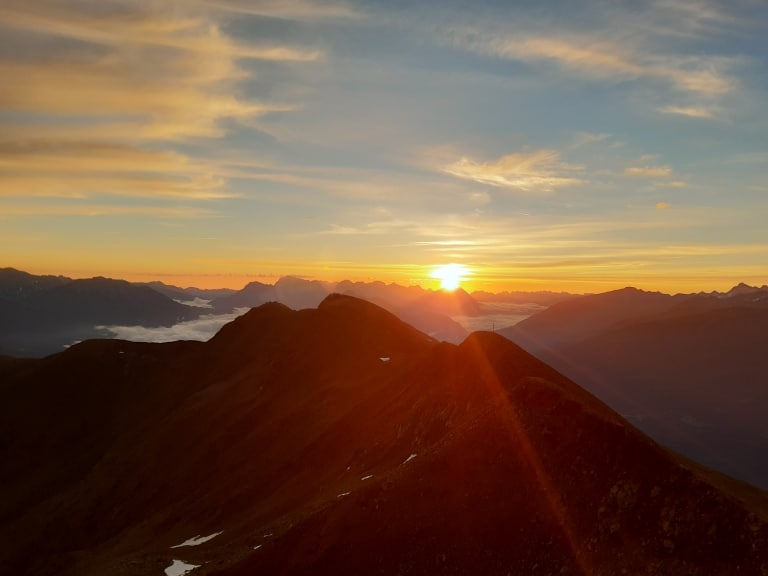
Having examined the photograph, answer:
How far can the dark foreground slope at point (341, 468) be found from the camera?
3297 cm

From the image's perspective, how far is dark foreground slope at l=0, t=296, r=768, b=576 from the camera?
32969 millimetres

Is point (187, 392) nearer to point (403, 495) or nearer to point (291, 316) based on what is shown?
point (291, 316)

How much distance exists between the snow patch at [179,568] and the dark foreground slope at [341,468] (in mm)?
1342

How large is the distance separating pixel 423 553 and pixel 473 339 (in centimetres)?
4265

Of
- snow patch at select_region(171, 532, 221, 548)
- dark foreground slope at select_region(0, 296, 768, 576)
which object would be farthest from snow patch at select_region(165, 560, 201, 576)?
snow patch at select_region(171, 532, 221, 548)

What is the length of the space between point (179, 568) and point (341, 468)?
21663mm

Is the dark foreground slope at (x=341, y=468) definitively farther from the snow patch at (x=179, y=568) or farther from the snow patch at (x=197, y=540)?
the snow patch at (x=197, y=540)

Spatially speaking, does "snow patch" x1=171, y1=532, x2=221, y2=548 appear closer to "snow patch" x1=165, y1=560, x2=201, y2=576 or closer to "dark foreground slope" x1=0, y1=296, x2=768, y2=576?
"dark foreground slope" x1=0, y1=296, x2=768, y2=576

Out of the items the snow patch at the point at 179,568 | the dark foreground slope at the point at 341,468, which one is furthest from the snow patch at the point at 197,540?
the snow patch at the point at 179,568

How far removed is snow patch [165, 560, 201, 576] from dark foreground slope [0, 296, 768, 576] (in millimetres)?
1342

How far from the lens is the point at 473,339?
254 ft

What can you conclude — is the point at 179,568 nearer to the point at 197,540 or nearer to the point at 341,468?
the point at 197,540

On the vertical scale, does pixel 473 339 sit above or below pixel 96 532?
above

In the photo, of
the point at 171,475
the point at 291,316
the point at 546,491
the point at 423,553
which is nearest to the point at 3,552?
the point at 171,475
